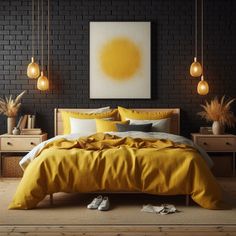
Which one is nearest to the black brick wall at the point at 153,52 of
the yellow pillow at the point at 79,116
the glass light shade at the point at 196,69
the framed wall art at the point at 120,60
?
the framed wall art at the point at 120,60

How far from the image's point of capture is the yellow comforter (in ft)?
13.9

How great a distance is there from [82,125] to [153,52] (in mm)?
1817

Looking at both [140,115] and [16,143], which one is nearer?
[16,143]

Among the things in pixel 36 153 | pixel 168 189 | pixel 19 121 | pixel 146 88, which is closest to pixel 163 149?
pixel 168 189

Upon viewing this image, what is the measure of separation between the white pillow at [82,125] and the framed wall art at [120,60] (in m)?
0.67

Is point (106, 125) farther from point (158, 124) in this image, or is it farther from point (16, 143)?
point (16, 143)

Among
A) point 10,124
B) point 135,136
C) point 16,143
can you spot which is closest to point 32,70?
point 10,124

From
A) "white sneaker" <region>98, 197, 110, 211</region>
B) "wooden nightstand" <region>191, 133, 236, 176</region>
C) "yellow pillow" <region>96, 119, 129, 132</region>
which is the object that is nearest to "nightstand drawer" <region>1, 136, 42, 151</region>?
"yellow pillow" <region>96, 119, 129, 132</region>

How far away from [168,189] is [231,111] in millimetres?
3002

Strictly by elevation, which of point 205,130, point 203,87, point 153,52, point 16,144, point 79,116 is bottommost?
point 16,144

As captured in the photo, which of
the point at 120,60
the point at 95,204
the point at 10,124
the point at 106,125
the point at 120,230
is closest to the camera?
the point at 120,230

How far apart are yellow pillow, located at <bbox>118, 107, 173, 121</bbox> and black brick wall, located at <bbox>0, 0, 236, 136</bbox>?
31cm

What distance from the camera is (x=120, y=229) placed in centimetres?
361

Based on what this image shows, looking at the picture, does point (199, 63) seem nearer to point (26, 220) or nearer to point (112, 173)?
point (112, 173)
